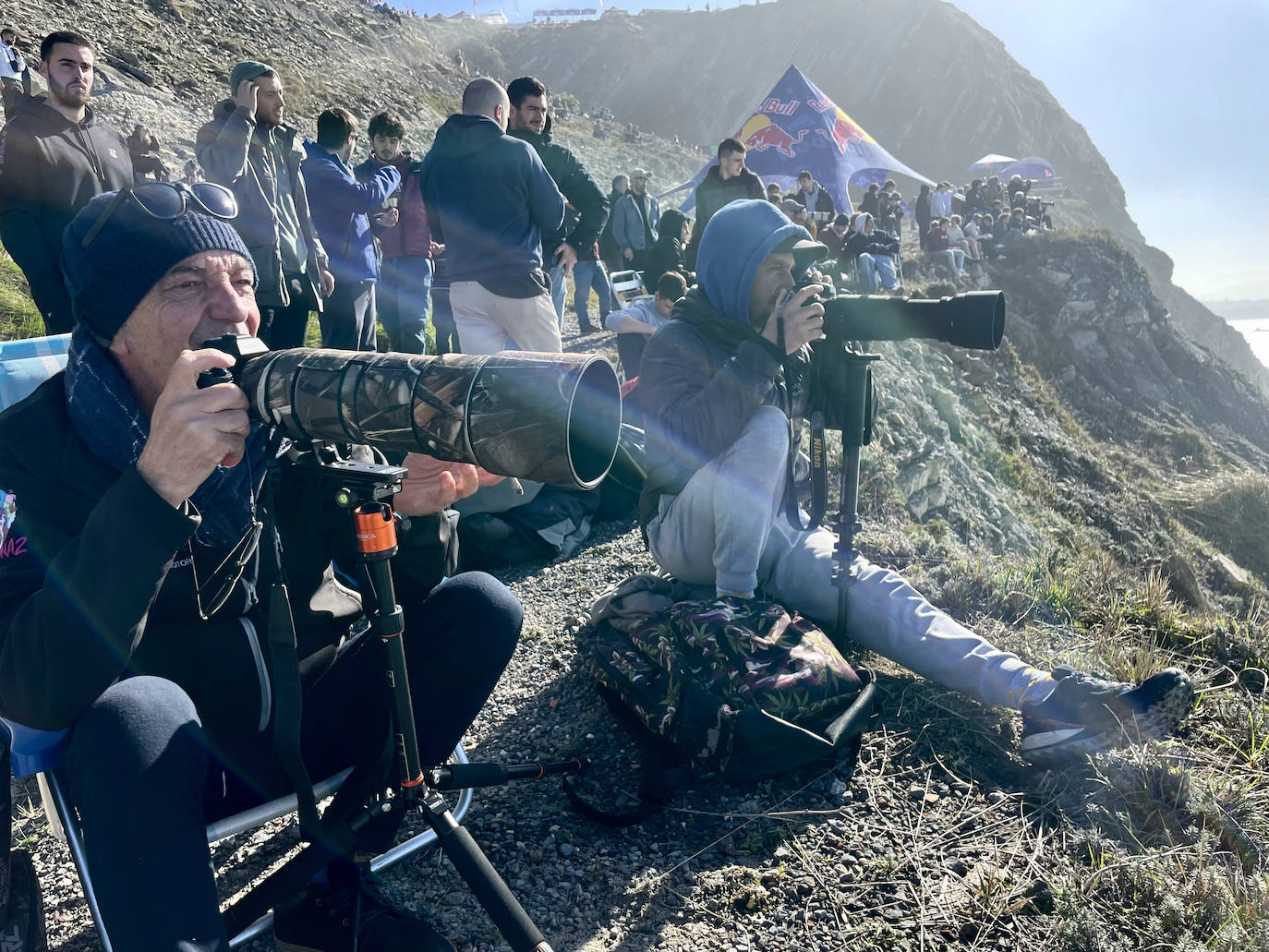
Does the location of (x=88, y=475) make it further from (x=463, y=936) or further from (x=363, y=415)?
(x=463, y=936)

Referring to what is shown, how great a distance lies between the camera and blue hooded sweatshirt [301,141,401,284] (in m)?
5.18

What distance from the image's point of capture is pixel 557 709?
271 centimetres

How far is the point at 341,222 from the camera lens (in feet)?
17.1

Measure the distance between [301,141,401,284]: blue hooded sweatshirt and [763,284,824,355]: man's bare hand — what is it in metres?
3.68

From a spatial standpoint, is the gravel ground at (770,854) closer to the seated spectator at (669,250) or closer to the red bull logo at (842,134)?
the seated spectator at (669,250)

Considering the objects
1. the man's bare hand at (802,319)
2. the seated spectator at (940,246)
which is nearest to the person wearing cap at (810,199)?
Answer: the seated spectator at (940,246)

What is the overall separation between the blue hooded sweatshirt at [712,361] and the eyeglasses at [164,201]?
1.50 m

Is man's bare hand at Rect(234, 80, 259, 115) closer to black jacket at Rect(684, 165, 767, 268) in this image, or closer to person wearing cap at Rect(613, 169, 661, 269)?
black jacket at Rect(684, 165, 767, 268)

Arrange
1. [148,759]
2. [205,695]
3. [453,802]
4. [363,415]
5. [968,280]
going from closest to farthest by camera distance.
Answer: [363,415], [148,759], [205,695], [453,802], [968,280]

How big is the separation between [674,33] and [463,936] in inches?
4270

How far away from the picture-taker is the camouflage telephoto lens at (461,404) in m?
1.04

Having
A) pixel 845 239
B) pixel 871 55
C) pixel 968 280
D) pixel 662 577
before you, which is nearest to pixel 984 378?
pixel 845 239

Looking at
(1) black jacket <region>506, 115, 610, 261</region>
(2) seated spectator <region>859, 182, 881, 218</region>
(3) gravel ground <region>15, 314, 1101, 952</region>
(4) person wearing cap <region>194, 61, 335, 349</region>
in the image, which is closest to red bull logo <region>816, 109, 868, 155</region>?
(2) seated spectator <region>859, 182, 881, 218</region>

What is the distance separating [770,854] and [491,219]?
360 centimetres
